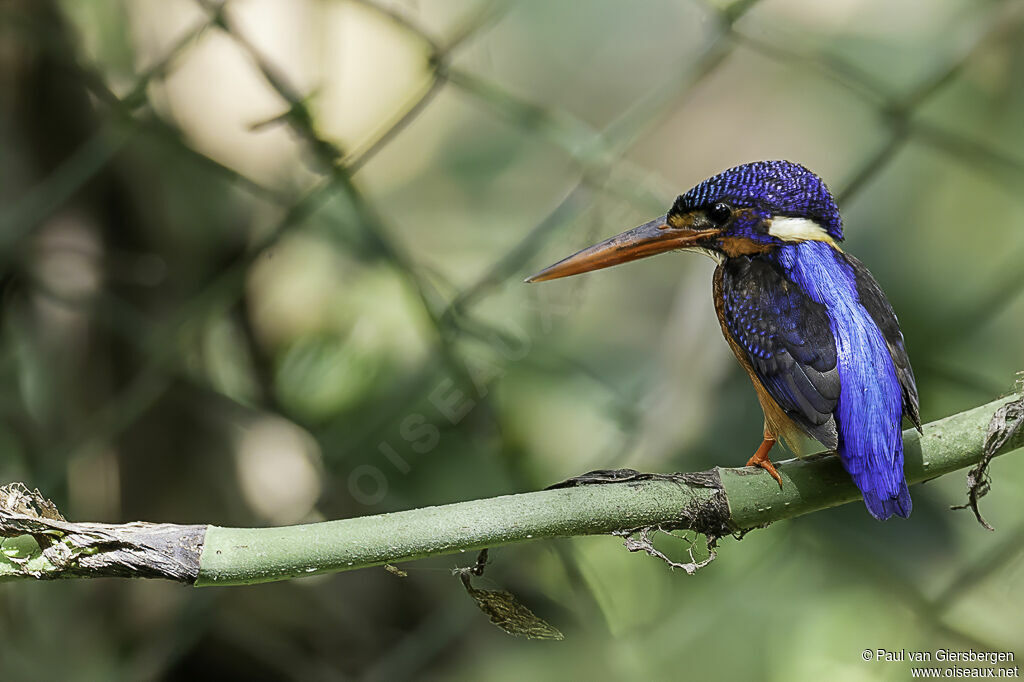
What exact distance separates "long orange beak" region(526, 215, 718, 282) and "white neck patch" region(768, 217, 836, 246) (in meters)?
0.05

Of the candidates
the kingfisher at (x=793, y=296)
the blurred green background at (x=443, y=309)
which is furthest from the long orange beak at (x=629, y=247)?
the blurred green background at (x=443, y=309)

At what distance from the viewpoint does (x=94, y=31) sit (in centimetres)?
110

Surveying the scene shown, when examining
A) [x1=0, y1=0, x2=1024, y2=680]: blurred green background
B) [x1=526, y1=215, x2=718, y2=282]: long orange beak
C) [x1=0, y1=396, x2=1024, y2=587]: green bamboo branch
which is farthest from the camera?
[x1=0, y1=0, x2=1024, y2=680]: blurred green background

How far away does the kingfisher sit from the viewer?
1.97 feet

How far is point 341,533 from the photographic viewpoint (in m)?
0.49

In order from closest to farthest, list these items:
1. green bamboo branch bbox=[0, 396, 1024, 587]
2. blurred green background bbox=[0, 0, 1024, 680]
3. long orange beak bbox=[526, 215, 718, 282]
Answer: green bamboo branch bbox=[0, 396, 1024, 587]
long orange beak bbox=[526, 215, 718, 282]
blurred green background bbox=[0, 0, 1024, 680]

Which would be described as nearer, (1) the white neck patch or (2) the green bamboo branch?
(2) the green bamboo branch

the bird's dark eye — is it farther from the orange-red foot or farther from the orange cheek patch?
the orange-red foot

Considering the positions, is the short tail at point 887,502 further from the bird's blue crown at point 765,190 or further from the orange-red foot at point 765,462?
the bird's blue crown at point 765,190

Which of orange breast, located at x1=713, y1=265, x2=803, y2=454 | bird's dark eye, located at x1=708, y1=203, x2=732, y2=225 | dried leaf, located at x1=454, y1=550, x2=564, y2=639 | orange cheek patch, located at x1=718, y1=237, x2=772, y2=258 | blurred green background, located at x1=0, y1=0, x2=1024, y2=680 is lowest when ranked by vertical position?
dried leaf, located at x1=454, y1=550, x2=564, y2=639

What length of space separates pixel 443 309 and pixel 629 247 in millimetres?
512

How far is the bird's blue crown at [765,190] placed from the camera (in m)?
0.60

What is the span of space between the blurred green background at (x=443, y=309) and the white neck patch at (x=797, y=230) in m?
0.42

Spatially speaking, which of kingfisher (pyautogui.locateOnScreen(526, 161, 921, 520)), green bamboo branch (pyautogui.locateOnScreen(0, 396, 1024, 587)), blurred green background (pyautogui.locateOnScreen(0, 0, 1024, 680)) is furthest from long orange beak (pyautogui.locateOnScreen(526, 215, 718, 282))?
blurred green background (pyautogui.locateOnScreen(0, 0, 1024, 680))
